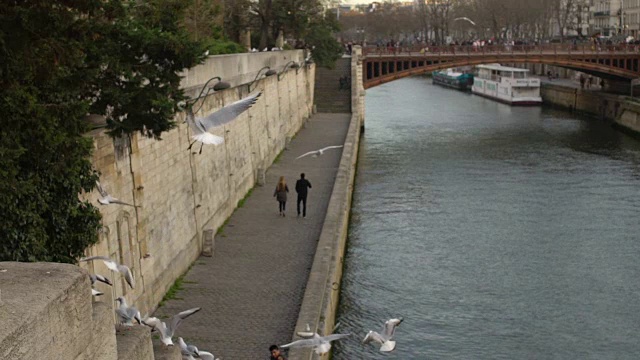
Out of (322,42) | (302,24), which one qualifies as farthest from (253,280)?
(322,42)

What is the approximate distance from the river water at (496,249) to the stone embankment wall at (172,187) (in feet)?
10.5

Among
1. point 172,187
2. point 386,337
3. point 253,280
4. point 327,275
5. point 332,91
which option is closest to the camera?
point 386,337

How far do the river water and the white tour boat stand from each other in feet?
73.4

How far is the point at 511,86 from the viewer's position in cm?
7119

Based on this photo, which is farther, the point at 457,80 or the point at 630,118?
the point at 457,80

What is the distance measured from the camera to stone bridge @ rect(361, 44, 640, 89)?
60312mm


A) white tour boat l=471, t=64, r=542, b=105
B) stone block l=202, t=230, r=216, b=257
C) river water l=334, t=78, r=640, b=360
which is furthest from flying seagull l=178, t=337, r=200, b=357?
white tour boat l=471, t=64, r=542, b=105

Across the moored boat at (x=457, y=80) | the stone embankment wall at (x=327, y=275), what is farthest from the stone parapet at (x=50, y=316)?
the moored boat at (x=457, y=80)

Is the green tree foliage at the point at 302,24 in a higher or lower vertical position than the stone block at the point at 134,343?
higher

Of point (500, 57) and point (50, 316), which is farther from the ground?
point (50, 316)

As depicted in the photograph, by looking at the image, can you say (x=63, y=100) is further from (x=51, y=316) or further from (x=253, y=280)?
(x=51, y=316)

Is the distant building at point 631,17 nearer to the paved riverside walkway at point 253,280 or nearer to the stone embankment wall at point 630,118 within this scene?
the stone embankment wall at point 630,118

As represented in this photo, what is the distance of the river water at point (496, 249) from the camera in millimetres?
18297

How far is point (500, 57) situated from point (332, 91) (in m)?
10.7
